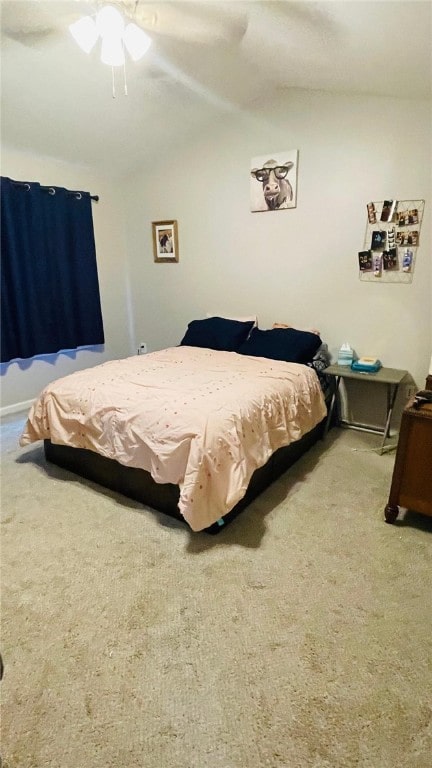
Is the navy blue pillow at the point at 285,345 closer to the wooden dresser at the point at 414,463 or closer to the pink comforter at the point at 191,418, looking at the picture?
the pink comforter at the point at 191,418

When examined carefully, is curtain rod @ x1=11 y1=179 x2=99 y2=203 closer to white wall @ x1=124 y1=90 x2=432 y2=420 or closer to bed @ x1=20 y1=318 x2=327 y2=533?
white wall @ x1=124 y1=90 x2=432 y2=420

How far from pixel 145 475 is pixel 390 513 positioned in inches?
52.1

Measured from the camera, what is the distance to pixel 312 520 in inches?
84.8

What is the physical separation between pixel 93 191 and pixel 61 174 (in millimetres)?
391

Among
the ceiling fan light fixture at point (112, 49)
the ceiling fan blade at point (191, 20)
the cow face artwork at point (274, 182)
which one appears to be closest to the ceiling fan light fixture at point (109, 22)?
the ceiling fan light fixture at point (112, 49)

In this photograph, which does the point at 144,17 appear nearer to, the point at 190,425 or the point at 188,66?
the point at 188,66

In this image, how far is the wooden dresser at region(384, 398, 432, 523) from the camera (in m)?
1.93

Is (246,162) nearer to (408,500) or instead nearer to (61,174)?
(61,174)

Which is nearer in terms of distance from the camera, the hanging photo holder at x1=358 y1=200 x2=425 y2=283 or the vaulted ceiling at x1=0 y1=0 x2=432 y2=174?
the vaulted ceiling at x1=0 y1=0 x2=432 y2=174

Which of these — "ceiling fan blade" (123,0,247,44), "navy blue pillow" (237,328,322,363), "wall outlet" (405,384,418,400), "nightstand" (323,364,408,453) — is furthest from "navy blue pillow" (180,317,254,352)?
"ceiling fan blade" (123,0,247,44)

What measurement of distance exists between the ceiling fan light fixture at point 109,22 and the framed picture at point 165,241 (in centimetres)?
221

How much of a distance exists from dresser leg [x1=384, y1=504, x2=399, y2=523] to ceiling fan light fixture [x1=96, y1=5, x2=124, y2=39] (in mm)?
2670

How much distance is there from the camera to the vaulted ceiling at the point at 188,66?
1871mm

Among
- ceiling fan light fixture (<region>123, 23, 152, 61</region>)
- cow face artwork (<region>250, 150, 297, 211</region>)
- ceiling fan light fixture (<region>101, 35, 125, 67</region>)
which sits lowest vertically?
cow face artwork (<region>250, 150, 297, 211</region>)
